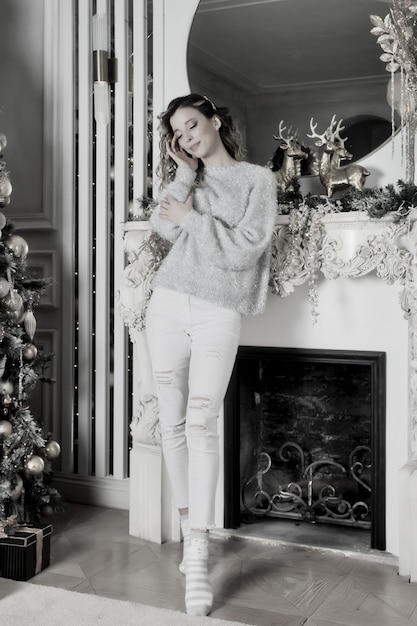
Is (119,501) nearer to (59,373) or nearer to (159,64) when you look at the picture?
(59,373)

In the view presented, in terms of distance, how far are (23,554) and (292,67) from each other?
1979 millimetres

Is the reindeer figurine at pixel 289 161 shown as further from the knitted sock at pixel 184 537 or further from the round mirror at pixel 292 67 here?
the knitted sock at pixel 184 537

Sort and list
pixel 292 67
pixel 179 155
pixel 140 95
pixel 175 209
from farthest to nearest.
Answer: pixel 140 95, pixel 292 67, pixel 179 155, pixel 175 209

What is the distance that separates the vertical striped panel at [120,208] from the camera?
3137mm

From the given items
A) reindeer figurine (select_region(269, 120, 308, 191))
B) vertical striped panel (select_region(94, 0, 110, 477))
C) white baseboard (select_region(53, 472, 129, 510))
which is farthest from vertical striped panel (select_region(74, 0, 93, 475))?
reindeer figurine (select_region(269, 120, 308, 191))

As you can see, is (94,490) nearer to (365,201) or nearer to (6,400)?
(6,400)

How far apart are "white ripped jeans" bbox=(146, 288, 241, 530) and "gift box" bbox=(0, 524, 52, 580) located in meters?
0.49

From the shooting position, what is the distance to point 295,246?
99.9 inches

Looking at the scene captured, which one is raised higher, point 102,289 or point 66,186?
point 66,186

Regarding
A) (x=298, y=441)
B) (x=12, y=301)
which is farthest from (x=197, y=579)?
(x=12, y=301)

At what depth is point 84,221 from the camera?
10.6 feet

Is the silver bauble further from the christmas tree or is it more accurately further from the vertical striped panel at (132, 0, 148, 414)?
the vertical striped panel at (132, 0, 148, 414)

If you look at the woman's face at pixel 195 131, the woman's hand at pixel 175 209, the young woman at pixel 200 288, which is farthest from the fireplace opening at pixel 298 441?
the woman's face at pixel 195 131

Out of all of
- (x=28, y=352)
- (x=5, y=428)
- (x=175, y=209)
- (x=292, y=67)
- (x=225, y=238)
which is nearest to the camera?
(x=225, y=238)
